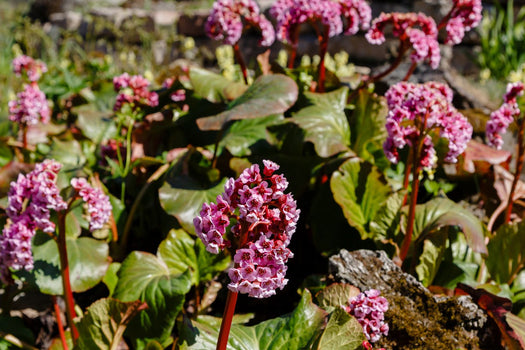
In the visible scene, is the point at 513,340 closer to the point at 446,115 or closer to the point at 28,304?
the point at 446,115

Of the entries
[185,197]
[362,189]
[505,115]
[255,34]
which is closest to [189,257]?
[185,197]

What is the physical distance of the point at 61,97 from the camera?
3.61m

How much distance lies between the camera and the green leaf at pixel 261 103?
6.39ft

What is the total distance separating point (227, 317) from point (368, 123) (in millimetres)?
1361

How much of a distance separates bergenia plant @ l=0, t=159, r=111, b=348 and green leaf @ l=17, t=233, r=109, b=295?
11cm

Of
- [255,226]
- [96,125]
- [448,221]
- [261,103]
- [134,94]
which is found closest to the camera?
[255,226]

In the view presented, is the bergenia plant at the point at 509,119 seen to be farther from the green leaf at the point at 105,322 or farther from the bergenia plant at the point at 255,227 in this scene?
the green leaf at the point at 105,322

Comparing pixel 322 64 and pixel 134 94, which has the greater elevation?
pixel 322 64

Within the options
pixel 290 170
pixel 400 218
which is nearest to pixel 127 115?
pixel 290 170

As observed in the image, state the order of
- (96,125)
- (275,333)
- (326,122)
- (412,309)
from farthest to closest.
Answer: (96,125)
(326,122)
(412,309)
(275,333)

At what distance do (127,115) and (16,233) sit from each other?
3.23ft

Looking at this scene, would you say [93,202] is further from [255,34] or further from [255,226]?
[255,34]

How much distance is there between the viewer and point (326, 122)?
2139mm

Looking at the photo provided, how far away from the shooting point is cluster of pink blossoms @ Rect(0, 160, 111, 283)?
4.90 feet
